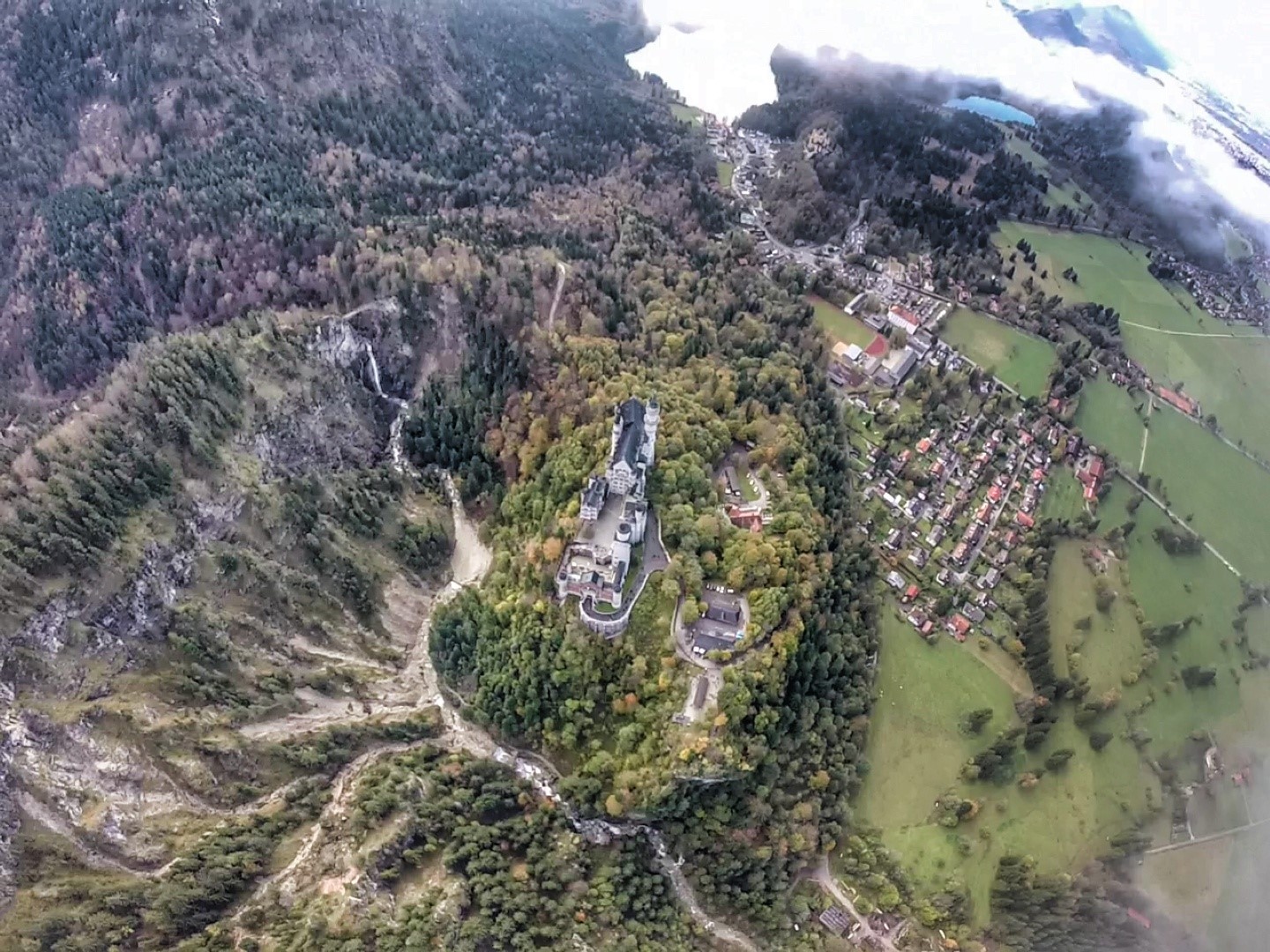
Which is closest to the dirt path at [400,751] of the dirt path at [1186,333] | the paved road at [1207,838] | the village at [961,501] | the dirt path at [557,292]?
the dirt path at [557,292]

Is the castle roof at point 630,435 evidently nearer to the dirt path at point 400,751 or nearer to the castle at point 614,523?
the castle at point 614,523

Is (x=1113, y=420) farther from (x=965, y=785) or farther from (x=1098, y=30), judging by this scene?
(x=1098, y=30)

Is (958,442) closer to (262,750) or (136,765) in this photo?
(262,750)

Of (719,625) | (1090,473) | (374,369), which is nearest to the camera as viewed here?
(719,625)

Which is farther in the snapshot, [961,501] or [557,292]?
[557,292]

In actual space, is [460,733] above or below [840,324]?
below

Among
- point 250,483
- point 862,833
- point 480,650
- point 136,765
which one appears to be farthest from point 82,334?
point 862,833

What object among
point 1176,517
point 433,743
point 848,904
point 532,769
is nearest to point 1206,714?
point 1176,517
